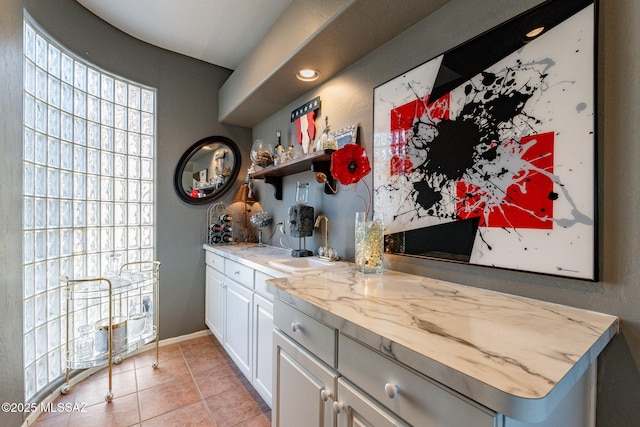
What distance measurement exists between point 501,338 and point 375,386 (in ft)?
1.12

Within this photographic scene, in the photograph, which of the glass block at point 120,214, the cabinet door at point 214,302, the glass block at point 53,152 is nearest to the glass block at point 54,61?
the glass block at point 53,152

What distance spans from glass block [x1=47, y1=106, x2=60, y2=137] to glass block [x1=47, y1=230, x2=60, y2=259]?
68 cm

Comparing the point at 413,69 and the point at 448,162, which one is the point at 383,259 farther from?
the point at 413,69

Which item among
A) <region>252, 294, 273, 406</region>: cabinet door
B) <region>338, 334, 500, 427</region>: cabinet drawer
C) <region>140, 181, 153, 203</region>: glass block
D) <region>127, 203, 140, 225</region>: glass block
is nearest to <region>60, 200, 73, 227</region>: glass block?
<region>127, 203, 140, 225</region>: glass block

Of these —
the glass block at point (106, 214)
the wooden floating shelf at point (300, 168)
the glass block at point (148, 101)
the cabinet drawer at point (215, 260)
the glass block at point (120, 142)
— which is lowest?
the cabinet drawer at point (215, 260)

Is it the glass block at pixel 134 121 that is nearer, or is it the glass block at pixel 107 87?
the glass block at pixel 107 87

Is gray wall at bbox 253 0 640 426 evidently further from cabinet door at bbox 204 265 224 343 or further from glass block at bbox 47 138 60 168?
glass block at bbox 47 138 60 168

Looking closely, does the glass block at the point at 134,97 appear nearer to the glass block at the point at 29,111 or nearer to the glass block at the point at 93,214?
the glass block at the point at 29,111

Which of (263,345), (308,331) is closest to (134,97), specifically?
(263,345)

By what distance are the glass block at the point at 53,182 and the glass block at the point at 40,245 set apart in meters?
0.27

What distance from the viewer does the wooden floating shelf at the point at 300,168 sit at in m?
1.77

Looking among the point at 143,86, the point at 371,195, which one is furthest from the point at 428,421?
the point at 143,86

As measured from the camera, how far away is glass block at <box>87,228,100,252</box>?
2.16 meters

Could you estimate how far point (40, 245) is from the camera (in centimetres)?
177
